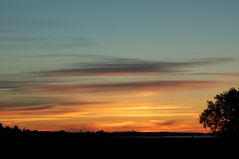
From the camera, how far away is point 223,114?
129 m

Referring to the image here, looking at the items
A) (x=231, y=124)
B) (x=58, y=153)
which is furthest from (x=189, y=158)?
(x=231, y=124)

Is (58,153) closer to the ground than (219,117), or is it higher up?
closer to the ground

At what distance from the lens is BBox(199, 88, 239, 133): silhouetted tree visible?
412ft

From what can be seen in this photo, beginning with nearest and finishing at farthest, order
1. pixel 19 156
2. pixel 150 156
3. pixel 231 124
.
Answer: pixel 19 156 < pixel 150 156 < pixel 231 124

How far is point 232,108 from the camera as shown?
128m

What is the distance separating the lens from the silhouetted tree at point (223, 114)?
125562 millimetres

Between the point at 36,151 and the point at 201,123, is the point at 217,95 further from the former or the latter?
the point at 36,151

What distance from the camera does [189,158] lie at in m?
62.9

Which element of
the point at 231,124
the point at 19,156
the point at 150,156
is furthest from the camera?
the point at 231,124

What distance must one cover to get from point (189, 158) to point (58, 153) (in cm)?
1461

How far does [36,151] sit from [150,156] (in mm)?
12667

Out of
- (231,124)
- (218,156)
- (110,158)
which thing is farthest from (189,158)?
(231,124)

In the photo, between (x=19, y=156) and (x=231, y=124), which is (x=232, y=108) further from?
(x=19, y=156)

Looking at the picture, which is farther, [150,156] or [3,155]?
[150,156]
